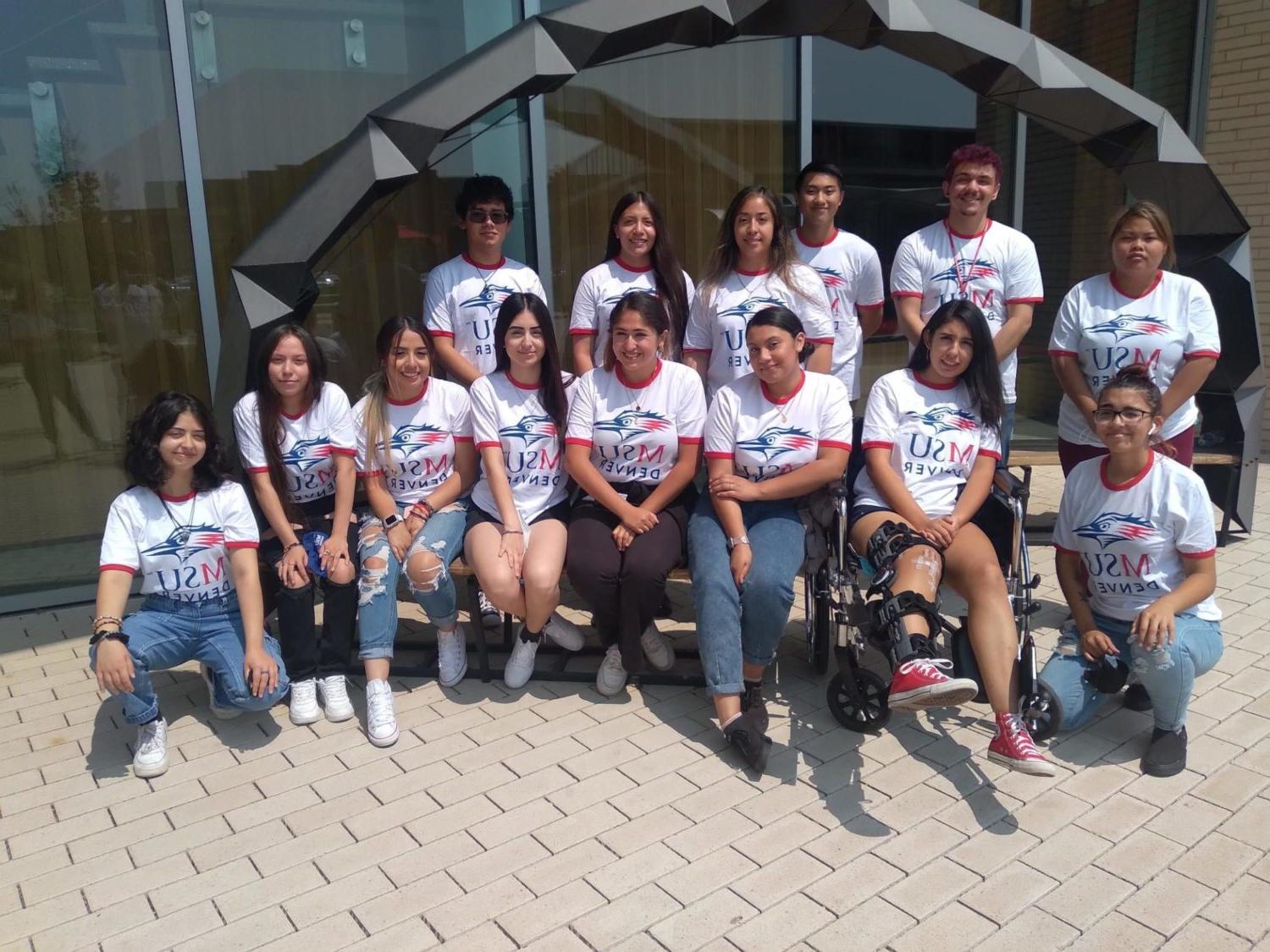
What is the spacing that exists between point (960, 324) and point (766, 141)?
3354 millimetres

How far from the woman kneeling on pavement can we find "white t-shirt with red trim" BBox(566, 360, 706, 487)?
1342 millimetres

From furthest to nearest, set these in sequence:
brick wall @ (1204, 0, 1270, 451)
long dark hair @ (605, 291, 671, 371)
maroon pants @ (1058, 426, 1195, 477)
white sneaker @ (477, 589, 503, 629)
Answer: brick wall @ (1204, 0, 1270, 451), white sneaker @ (477, 589, 503, 629), maroon pants @ (1058, 426, 1195, 477), long dark hair @ (605, 291, 671, 371)

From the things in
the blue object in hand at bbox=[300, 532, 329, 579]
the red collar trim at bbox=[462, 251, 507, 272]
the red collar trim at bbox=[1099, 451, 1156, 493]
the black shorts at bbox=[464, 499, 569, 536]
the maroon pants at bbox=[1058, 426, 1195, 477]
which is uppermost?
the red collar trim at bbox=[462, 251, 507, 272]

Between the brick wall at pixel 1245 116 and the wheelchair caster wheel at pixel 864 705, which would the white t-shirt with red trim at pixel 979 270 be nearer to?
the wheelchair caster wheel at pixel 864 705

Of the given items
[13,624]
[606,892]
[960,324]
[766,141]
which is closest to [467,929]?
[606,892]

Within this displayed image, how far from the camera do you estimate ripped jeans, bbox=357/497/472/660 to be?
3.81m

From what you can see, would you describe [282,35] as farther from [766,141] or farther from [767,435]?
[767,435]

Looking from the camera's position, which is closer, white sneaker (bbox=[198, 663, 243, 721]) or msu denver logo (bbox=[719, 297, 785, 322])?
white sneaker (bbox=[198, 663, 243, 721])

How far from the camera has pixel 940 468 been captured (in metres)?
3.72

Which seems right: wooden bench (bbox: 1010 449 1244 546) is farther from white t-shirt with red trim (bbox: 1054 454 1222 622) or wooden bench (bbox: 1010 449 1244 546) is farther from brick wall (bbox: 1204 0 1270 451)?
brick wall (bbox: 1204 0 1270 451)

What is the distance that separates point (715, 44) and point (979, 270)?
1.56 meters

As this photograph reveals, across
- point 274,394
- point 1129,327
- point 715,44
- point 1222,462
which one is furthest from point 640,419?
point 1222,462

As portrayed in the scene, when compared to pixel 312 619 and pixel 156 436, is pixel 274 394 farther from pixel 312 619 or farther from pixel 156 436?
pixel 312 619

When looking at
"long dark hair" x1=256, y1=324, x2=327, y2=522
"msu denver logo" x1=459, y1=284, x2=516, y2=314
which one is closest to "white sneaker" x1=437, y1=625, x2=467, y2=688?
"long dark hair" x1=256, y1=324, x2=327, y2=522
